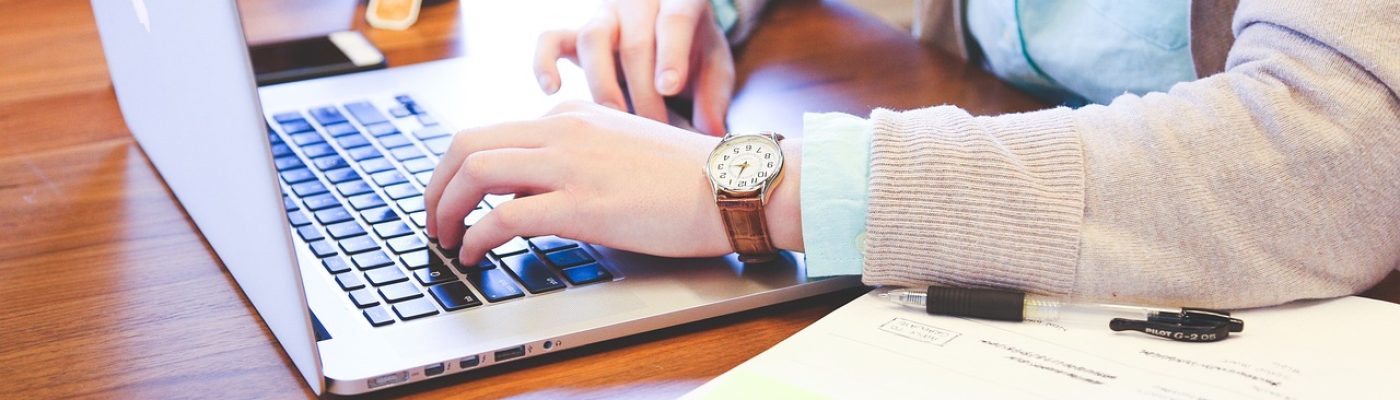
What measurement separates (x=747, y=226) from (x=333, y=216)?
0.25 m

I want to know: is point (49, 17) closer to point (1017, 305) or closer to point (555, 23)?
point (555, 23)

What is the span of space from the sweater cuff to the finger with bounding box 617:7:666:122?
0.95ft

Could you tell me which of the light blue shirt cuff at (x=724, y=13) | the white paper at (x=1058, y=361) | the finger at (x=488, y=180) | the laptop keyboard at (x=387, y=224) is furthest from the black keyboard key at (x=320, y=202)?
the light blue shirt cuff at (x=724, y=13)

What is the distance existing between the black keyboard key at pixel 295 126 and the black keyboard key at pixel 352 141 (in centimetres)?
4

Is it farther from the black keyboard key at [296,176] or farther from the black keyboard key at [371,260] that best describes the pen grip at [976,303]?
the black keyboard key at [296,176]

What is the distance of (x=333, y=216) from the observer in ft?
2.35

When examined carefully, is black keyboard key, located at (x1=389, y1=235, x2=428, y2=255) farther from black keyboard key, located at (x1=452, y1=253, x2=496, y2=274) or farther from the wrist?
the wrist

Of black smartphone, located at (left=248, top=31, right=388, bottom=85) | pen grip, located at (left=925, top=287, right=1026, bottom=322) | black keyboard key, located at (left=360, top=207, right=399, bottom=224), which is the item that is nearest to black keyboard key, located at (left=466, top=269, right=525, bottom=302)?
black keyboard key, located at (left=360, top=207, right=399, bottom=224)

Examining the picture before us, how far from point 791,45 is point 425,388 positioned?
613 millimetres

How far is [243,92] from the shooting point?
18.6 inches

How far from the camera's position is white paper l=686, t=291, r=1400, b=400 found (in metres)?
0.51

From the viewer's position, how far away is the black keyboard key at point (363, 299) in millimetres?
598

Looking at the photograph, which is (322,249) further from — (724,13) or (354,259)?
(724,13)

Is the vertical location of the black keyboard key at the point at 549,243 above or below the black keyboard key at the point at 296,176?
below
